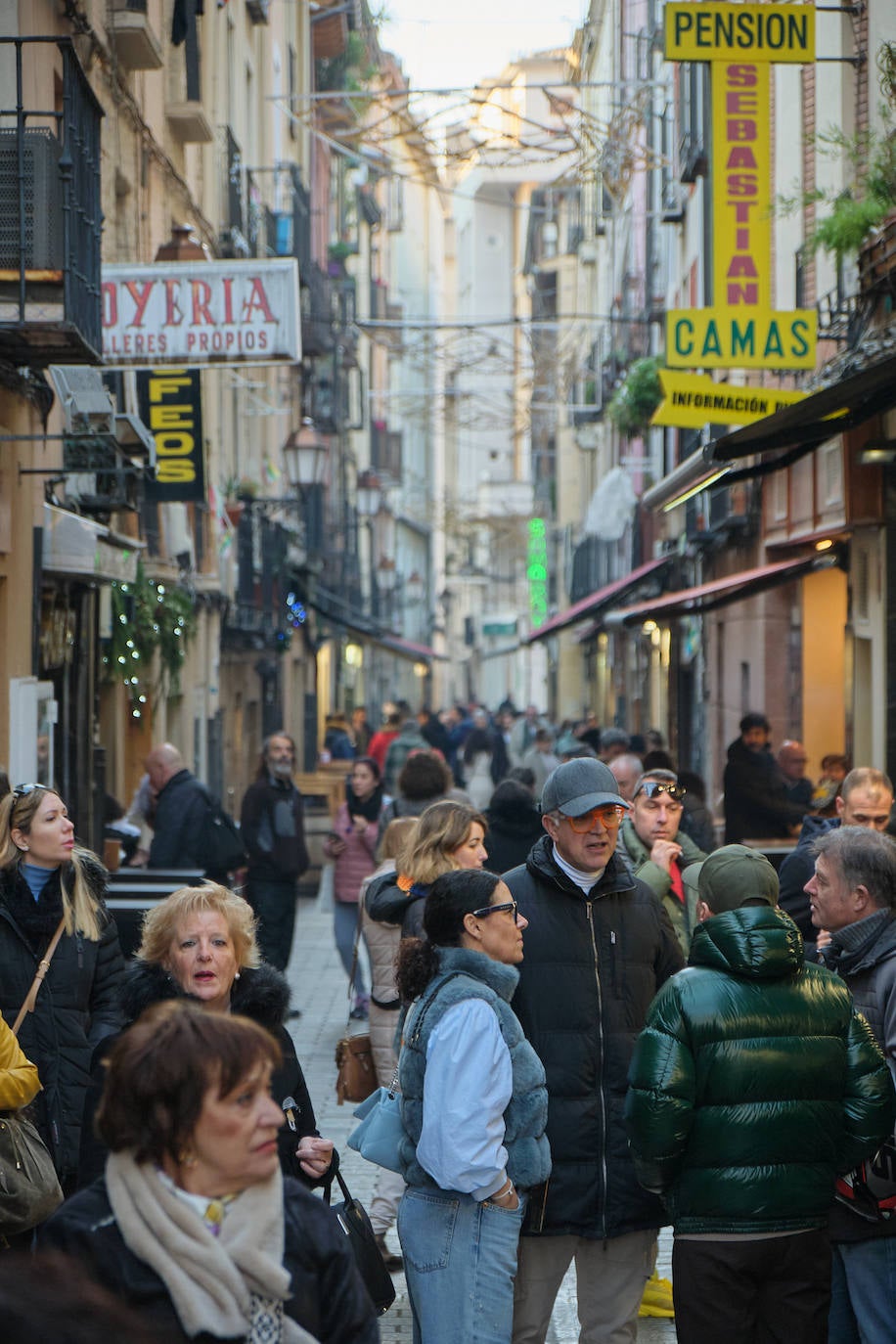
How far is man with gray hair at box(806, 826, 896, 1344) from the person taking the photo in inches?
195

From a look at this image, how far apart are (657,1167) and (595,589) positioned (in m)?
A: 36.7

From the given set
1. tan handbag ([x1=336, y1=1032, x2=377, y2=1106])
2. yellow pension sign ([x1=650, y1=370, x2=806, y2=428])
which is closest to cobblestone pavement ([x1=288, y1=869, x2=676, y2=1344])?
tan handbag ([x1=336, y1=1032, x2=377, y2=1106])

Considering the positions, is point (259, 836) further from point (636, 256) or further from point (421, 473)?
point (421, 473)

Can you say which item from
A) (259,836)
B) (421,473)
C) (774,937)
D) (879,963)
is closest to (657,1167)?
(774,937)

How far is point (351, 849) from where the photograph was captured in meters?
12.7

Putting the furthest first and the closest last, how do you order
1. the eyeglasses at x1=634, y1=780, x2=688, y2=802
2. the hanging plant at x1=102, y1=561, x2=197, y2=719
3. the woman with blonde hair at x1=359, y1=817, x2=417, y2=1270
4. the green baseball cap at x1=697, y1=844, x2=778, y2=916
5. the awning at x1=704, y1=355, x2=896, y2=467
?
the hanging plant at x1=102, y1=561, x2=197, y2=719, the awning at x1=704, y1=355, x2=896, y2=467, the eyeglasses at x1=634, y1=780, x2=688, y2=802, the woman with blonde hair at x1=359, y1=817, x2=417, y2=1270, the green baseball cap at x1=697, y1=844, x2=778, y2=916

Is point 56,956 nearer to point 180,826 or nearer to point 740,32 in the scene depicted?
point 180,826

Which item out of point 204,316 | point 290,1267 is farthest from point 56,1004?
point 204,316

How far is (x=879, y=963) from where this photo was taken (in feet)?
16.6

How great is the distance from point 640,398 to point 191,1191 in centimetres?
2208

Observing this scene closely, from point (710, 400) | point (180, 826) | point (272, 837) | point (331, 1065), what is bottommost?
point (331, 1065)

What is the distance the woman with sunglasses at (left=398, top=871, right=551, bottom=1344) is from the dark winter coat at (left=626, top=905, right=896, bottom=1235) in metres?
0.32

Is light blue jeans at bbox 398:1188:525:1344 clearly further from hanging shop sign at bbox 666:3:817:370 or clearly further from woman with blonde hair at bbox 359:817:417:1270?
hanging shop sign at bbox 666:3:817:370

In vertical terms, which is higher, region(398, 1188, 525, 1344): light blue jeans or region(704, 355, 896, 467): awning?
region(704, 355, 896, 467): awning
